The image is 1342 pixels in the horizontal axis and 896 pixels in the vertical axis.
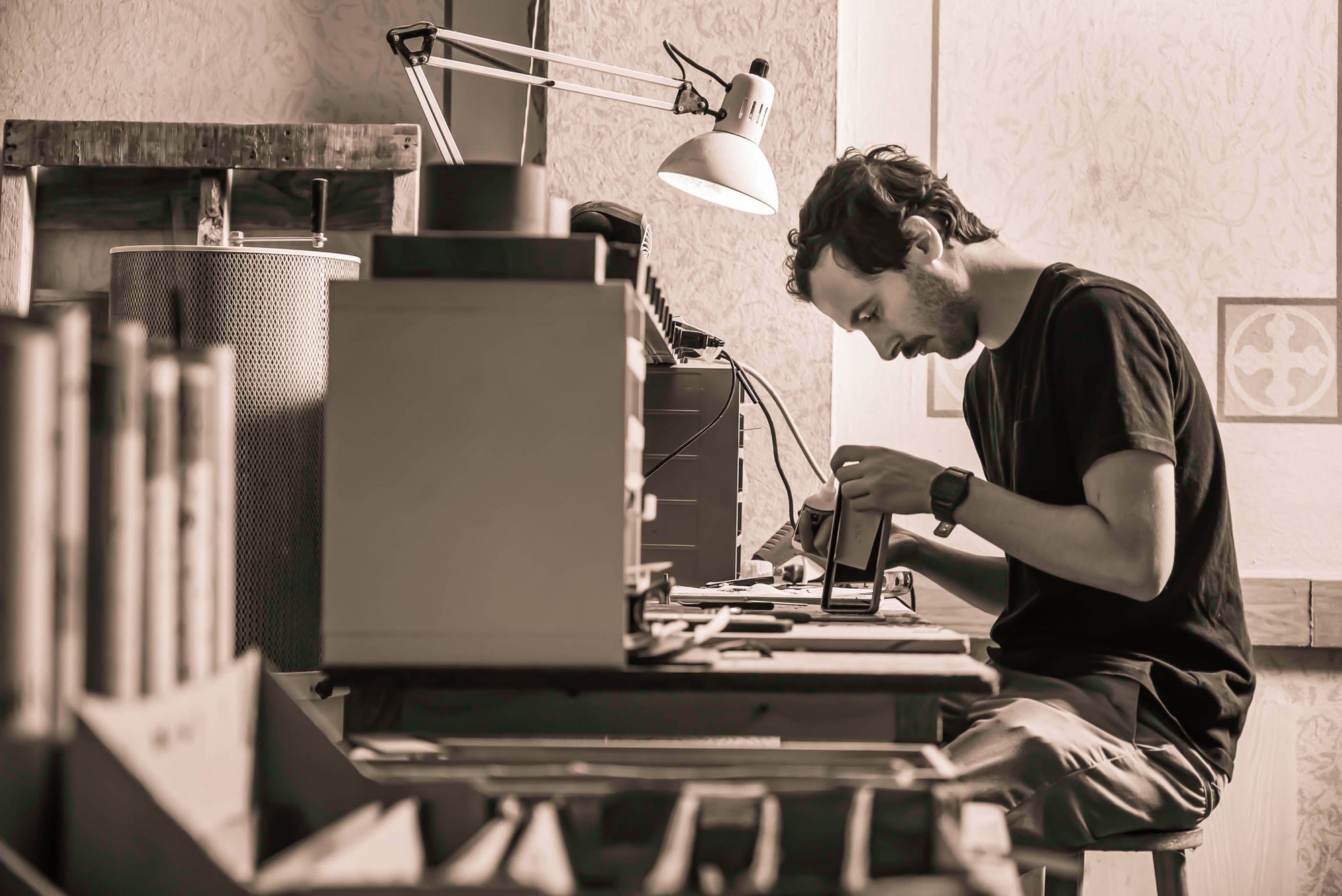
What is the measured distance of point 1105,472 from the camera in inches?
54.6

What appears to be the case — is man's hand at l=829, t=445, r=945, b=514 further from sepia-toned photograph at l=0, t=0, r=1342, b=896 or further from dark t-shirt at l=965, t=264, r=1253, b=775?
dark t-shirt at l=965, t=264, r=1253, b=775

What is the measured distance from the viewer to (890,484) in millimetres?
1442

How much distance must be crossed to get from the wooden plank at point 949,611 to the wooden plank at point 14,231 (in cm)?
183

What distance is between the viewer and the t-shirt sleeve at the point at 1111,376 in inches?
54.8

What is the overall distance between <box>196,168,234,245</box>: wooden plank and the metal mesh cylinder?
0.69m

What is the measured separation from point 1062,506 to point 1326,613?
128 cm

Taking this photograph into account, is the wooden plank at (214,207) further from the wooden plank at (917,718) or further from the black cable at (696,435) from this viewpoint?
the wooden plank at (917,718)

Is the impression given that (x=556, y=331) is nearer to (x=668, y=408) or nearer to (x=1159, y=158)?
(x=668, y=408)

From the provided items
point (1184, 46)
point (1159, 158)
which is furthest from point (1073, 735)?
point (1184, 46)

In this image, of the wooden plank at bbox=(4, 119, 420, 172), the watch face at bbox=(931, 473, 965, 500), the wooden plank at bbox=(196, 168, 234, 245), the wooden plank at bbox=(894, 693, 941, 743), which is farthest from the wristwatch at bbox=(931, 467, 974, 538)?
the wooden plank at bbox=(196, 168, 234, 245)

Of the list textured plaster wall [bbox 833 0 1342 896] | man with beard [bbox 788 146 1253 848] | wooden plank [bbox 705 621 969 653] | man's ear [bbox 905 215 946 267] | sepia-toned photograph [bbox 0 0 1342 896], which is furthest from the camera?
textured plaster wall [bbox 833 0 1342 896]

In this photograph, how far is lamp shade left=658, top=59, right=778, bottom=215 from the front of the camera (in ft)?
5.67

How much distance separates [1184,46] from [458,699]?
7.33ft

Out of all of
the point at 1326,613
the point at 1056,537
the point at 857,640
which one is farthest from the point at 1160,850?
the point at 1326,613
